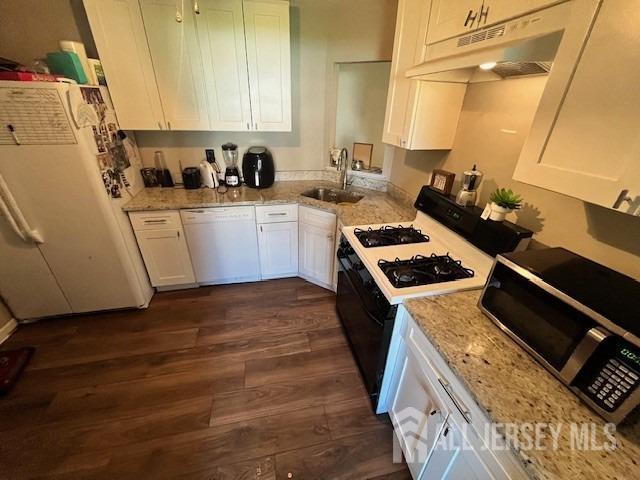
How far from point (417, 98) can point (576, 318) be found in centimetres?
135

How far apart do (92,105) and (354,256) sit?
2.08m

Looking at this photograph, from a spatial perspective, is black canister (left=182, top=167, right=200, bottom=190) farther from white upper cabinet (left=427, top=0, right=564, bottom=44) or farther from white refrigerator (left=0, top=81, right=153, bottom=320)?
white upper cabinet (left=427, top=0, right=564, bottom=44)

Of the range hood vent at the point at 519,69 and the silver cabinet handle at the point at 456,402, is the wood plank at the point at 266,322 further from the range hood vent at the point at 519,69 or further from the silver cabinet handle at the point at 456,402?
the range hood vent at the point at 519,69

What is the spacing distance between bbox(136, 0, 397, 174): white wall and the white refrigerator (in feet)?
1.56

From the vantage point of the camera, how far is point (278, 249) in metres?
2.53

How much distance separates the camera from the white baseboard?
196 centimetres

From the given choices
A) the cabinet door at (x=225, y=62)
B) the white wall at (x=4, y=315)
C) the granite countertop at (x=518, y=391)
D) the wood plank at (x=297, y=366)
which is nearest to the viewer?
the granite countertop at (x=518, y=391)

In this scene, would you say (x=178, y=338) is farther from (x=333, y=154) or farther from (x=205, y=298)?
(x=333, y=154)

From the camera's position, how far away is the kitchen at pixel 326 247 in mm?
760

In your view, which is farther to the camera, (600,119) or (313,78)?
(313,78)

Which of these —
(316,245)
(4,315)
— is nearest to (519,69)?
(316,245)

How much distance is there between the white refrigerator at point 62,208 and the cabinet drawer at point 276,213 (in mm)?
1078

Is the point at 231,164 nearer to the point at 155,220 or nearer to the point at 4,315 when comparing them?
the point at 155,220

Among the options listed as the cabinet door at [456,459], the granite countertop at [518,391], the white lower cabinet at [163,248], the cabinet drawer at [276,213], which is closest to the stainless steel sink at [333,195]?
the cabinet drawer at [276,213]
